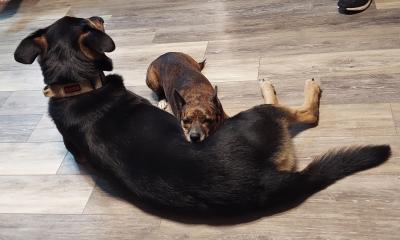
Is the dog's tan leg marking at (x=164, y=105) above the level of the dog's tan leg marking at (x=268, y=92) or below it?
below

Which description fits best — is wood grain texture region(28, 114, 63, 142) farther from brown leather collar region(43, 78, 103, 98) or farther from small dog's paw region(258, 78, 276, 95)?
small dog's paw region(258, 78, 276, 95)

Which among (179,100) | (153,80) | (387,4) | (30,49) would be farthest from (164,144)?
(387,4)

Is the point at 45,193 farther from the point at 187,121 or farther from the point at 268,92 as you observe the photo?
the point at 268,92

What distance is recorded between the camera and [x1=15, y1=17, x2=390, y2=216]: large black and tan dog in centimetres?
180

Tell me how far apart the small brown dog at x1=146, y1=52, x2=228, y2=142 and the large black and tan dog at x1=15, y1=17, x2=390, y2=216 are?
144mm

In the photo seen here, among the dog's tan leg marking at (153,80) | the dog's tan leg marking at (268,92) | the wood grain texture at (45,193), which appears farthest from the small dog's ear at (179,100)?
the wood grain texture at (45,193)

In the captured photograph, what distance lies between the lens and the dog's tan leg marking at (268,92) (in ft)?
8.16

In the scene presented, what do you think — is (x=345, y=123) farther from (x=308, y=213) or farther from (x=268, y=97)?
(x=308, y=213)

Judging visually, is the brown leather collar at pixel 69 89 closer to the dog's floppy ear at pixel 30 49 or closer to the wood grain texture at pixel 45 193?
the dog's floppy ear at pixel 30 49

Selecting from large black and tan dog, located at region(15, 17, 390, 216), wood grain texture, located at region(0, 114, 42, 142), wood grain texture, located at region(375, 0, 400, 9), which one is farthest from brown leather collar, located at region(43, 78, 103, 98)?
wood grain texture, located at region(375, 0, 400, 9)

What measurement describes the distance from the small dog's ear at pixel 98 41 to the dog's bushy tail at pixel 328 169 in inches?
37.5

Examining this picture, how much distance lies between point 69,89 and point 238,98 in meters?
1.00

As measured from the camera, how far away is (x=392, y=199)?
1932mm

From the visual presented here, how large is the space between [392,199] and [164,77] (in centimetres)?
140
